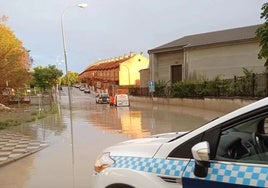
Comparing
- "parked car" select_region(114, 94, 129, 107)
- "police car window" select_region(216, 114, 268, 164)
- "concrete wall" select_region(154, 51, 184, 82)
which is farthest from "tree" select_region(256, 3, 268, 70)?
"concrete wall" select_region(154, 51, 184, 82)

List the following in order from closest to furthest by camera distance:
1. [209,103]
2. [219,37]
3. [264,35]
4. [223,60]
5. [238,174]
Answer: [238,174] → [264,35] → [209,103] → [223,60] → [219,37]

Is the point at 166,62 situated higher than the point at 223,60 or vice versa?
the point at 166,62

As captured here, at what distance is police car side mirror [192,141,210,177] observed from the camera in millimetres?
3250

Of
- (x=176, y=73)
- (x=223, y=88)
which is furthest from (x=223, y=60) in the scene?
(x=223, y=88)

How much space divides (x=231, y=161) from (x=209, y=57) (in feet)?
156

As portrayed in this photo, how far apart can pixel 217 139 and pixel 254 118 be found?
35 cm

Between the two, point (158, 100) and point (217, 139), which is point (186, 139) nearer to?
point (217, 139)

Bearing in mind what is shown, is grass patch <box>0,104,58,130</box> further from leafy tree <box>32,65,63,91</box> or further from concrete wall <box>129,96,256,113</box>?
leafy tree <box>32,65,63,91</box>

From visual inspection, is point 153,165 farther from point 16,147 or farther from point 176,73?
point 176,73

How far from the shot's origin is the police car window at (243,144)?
3371mm

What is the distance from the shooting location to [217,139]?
3.45 metres

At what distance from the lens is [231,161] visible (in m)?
3.34

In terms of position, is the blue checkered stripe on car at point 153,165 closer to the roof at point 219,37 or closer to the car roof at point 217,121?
the car roof at point 217,121

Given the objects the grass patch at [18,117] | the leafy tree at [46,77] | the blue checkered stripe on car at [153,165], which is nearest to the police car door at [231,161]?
the blue checkered stripe on car at [153,165]
